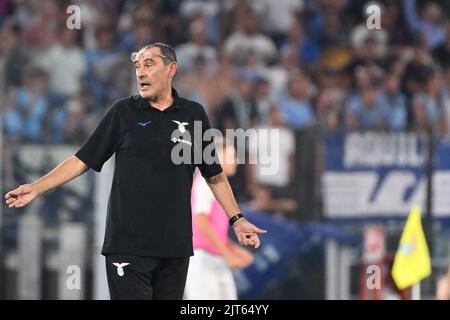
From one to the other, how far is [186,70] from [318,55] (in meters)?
3.16

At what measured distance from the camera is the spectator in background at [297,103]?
1587 centimetres

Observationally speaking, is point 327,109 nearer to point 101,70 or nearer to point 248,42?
point 248,42

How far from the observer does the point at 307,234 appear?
1272 centimetres

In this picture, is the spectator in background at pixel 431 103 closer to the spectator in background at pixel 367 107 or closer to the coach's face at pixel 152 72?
the spectator in background at pixel 367 107

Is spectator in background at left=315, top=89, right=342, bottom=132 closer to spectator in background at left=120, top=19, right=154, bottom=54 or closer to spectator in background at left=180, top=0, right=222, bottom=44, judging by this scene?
spectator in background at left=180, top=0, right=222, bottom=44

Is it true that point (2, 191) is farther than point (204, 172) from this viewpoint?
Yes

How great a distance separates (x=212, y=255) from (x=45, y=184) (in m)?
3.51

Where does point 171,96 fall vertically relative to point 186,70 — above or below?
below

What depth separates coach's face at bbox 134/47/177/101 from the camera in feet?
23.1

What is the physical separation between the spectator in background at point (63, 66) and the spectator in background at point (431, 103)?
4.58 m

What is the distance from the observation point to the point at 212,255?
1026cm

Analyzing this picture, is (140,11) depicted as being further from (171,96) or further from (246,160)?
(171,96)

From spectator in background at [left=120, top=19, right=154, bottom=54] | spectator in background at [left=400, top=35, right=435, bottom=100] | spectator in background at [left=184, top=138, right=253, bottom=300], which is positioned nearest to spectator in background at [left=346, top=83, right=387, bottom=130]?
spectator in background at [left=400, top=35, right=435, bottom=100]
